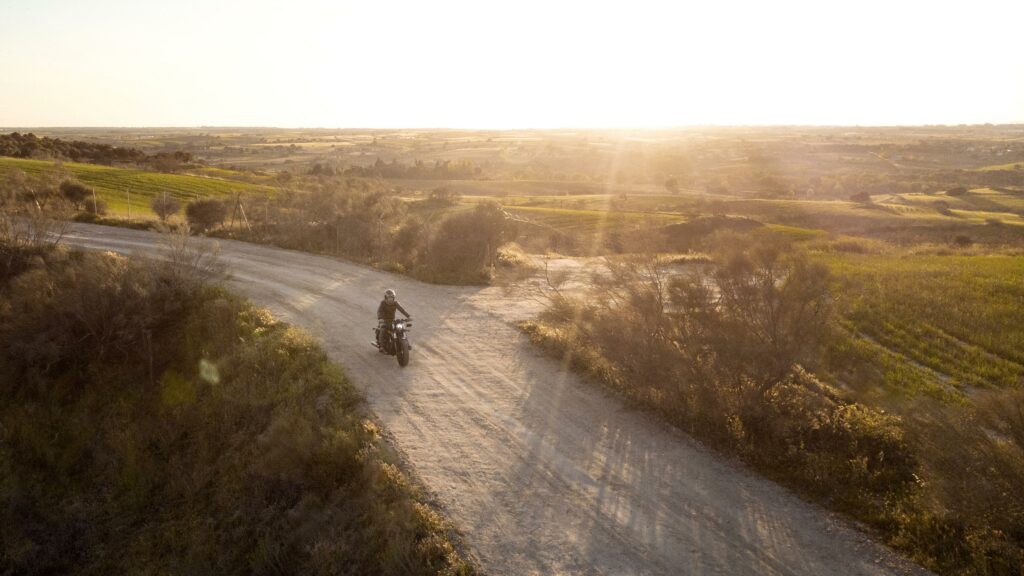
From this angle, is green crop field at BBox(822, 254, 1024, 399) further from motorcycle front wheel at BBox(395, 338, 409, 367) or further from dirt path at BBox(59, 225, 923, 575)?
motorcycle front wheel at BBox(395, 338, 409, 367)

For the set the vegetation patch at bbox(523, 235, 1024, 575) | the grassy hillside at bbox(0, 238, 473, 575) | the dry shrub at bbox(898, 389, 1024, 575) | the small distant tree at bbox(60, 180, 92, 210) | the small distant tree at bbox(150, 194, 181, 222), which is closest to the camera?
the dry shrub at bbox(898, 389, 1024, 575)

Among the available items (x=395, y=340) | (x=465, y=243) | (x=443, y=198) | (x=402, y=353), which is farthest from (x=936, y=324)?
(x=443, y=198)

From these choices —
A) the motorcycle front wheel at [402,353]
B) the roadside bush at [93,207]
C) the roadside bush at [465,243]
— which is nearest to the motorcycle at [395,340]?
the motorcycle front wheel at [402,353]

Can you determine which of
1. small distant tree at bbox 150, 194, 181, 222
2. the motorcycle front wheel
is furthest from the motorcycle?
small distant tree at bbox 150, 194, 181, 222

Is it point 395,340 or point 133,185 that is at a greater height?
point 133,185

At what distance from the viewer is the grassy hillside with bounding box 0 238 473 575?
9367 mm

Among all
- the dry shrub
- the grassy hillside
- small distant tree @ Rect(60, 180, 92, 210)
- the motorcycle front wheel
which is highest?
small distant tree @ Rect(60, 180, 92, 210)

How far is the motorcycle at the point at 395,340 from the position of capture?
1451 cm

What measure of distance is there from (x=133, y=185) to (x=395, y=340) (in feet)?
146

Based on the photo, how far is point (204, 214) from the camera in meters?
31.1

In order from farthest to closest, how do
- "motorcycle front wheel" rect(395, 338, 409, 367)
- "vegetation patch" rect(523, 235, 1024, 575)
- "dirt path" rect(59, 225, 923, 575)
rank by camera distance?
"motorcycle front wheel" rect(395, 338, 409, 367), "dirt path" rect(59, 225, 923, 575), "vegetation patch" rect(523, 235, 1024, 575)

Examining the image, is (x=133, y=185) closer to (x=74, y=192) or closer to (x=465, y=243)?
(x=74, y=192)

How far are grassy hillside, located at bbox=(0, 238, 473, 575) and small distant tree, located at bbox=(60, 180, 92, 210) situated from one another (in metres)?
14.9

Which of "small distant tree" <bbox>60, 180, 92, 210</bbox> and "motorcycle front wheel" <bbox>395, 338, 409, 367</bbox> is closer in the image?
"motorcycle front wheel" <bbox>395, 338, 409, 367</bbox>
